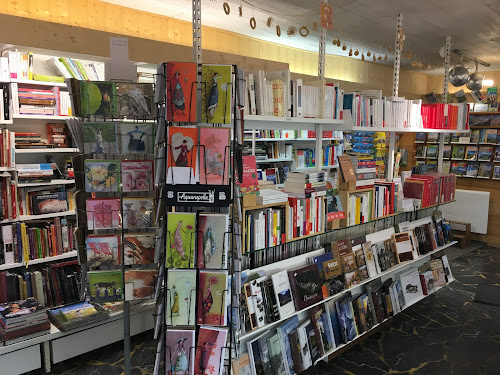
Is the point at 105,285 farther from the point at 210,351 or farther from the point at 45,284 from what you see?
the point at 45,284

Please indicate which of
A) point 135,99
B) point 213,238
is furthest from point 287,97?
point 213,238

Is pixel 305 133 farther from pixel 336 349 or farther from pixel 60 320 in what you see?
pixel 60 320

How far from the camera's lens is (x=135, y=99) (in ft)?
6.43

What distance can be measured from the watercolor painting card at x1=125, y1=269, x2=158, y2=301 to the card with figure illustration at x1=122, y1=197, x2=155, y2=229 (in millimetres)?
232

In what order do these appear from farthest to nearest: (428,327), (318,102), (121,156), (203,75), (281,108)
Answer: (428,327) → (318,102) → (281,108) → (121,156) → (203,75)

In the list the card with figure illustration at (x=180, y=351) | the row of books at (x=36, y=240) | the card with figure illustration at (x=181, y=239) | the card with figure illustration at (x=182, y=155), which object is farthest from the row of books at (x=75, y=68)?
the card with figure illustration at (x=180, y=351)

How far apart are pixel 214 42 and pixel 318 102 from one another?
129 inches

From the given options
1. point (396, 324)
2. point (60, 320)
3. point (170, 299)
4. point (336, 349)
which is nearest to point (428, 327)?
point (396, 324)

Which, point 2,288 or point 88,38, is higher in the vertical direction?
point 88,38

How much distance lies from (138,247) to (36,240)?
1858mm

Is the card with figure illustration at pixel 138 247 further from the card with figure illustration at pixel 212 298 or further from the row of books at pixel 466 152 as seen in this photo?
the row of books at pixel 466 152

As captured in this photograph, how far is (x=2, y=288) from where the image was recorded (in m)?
3.21

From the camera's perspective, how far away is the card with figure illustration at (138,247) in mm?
1997

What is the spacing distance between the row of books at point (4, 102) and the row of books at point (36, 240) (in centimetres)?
87
